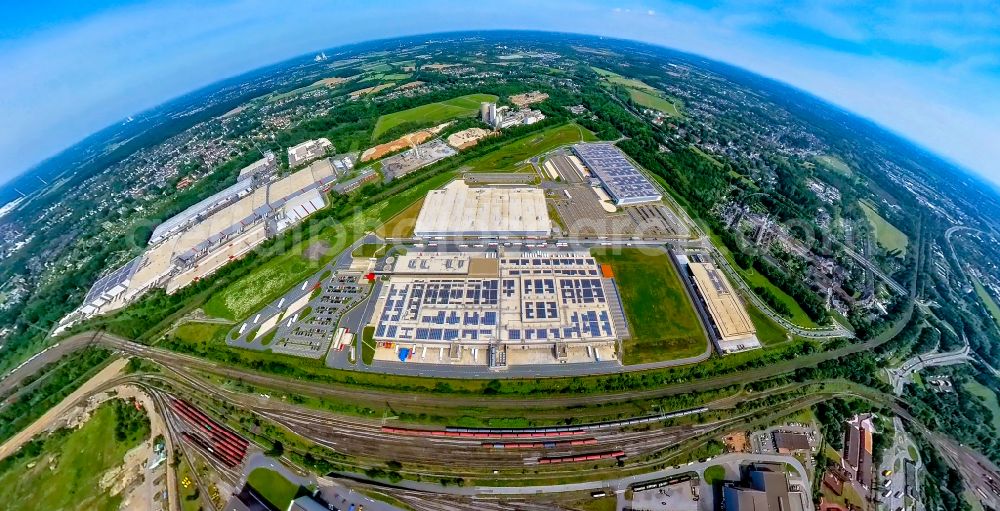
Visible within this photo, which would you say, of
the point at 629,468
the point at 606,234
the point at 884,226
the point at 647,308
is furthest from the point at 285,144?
the point at 884,226

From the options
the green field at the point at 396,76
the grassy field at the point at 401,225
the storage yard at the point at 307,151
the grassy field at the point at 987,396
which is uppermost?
the green field at the point at 396,76

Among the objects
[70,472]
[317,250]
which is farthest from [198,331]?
[317,250]

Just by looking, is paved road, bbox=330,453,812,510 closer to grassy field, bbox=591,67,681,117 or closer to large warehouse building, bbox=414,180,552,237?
large warehouse building, bbox=414,180,552,237

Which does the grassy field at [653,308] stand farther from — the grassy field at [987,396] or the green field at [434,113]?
the green field at [434,113]

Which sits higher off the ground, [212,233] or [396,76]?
[396,76]

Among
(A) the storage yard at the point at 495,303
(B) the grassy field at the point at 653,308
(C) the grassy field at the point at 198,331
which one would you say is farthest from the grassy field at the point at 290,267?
(B) the grassy field at the point at 653,308

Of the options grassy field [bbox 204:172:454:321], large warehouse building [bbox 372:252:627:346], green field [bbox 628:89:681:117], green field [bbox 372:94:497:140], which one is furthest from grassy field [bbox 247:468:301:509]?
green field [bbox 628:89:681:117]

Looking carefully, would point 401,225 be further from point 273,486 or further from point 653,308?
point 653,308
